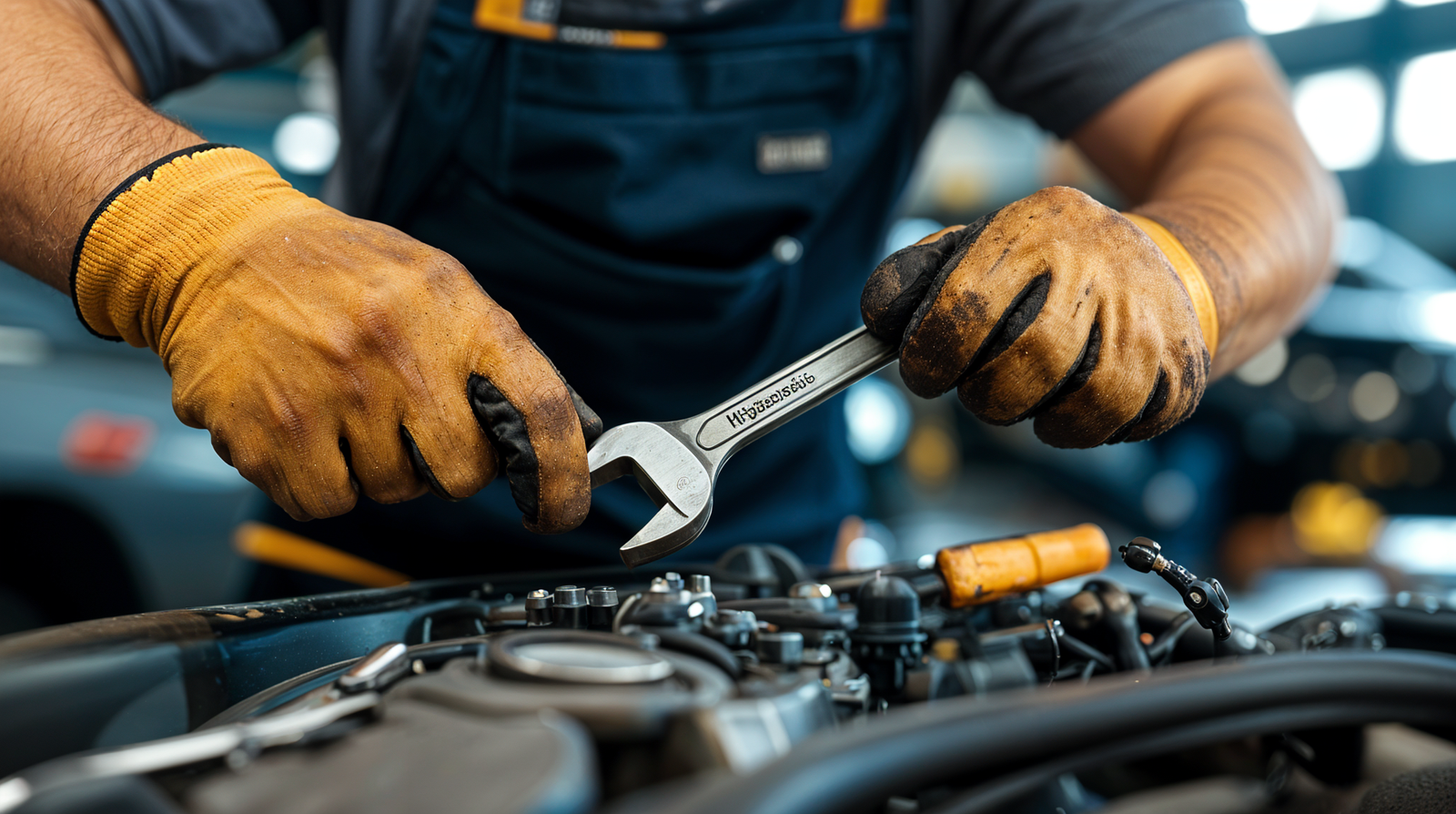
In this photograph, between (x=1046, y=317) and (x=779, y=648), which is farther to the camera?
(x=1046, y=317)

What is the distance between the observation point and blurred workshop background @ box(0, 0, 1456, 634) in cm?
205

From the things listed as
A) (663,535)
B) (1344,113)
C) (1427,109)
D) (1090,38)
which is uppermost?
(1344,113)

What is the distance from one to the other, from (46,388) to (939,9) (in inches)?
78.5

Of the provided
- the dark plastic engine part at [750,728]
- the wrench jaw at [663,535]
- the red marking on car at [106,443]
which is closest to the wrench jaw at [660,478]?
the wrench jaw at [663,535]

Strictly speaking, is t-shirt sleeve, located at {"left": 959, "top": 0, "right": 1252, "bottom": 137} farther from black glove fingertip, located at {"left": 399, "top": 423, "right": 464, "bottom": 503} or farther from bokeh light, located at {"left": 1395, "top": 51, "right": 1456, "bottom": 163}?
bokeh light, located at {"left": 1395, "top": 51, "right": 1456, "bottom": 163}

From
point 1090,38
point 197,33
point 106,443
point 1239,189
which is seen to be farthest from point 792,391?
point 106,443

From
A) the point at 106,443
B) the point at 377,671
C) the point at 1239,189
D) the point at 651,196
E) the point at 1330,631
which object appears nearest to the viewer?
the point at 377,671

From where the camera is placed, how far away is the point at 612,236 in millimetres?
1192

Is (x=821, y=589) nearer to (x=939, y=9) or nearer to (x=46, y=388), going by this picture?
(x=939, y=9)

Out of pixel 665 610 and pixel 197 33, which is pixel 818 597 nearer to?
pixel 665 610

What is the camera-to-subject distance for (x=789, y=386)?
32.3 inches

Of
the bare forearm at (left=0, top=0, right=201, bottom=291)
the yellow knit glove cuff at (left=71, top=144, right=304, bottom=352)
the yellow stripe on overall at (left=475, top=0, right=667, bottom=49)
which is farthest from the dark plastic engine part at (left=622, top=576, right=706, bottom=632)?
the yellow stripe on overall at (left=475, top=0, right=667, bottom=49)

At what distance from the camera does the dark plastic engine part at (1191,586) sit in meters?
0.68

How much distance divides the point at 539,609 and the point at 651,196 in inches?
26.0
